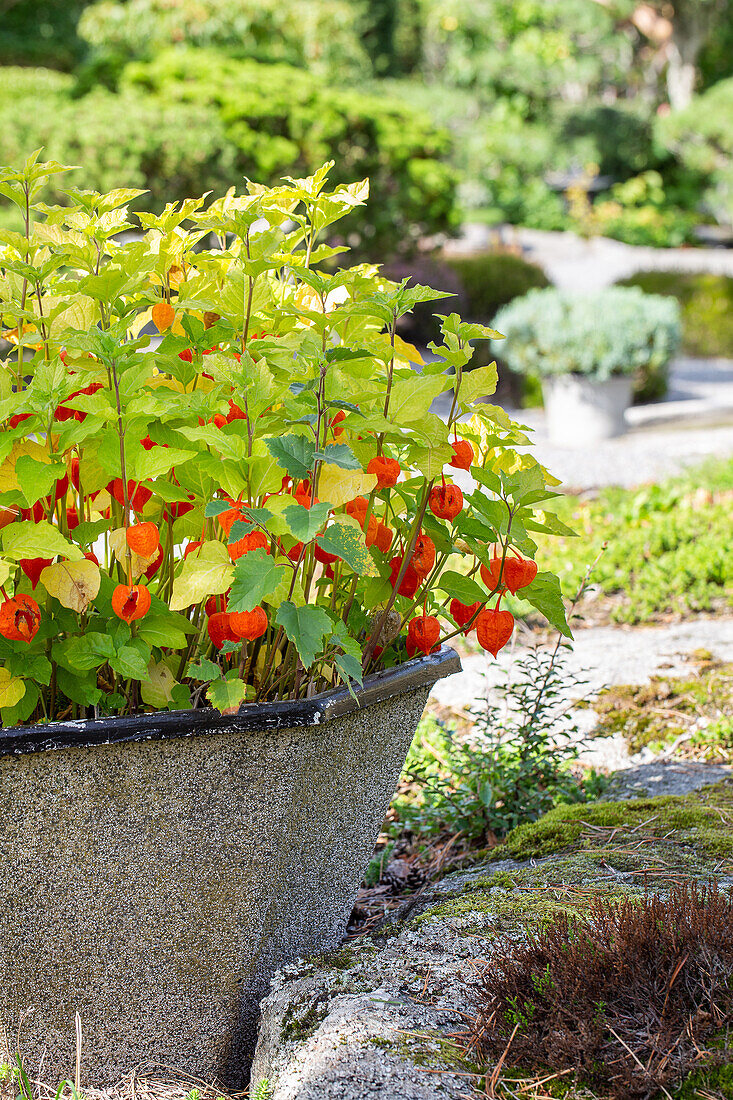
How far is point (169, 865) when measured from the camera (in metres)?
1.21

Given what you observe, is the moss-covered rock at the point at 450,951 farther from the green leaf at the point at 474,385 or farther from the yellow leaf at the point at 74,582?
the green leaf at the point at 474,385

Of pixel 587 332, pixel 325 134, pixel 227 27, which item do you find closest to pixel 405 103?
pixel 325 134

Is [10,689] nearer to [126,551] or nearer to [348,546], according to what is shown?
[126,551]

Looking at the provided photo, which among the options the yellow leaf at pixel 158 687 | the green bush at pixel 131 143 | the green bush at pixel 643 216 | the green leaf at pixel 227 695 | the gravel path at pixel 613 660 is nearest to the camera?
the green leaf at pixel 227 695

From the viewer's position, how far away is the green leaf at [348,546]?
107cm

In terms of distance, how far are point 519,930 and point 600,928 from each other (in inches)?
7.6

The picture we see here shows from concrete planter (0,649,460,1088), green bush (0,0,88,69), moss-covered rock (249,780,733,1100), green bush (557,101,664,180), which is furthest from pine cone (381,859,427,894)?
green bush (557,101,664,180)

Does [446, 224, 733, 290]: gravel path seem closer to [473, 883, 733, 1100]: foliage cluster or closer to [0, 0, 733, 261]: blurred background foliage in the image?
[0, 0, 733, 261]: blurred background foliage

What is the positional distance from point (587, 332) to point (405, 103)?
407 cm

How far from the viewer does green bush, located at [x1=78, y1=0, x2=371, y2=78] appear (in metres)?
11.1

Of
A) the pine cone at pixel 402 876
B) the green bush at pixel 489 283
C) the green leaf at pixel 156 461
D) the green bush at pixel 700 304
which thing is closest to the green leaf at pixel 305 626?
the green leaf at pixel 156 461

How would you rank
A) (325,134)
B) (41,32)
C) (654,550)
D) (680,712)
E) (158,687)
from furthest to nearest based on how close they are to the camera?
(41,32) → (325,134) → (654,550) → (680,712) → (158,687)

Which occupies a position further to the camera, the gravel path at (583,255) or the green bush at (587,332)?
the gravel path at (583,255)

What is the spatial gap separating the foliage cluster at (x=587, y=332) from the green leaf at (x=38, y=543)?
6795 millimetres
